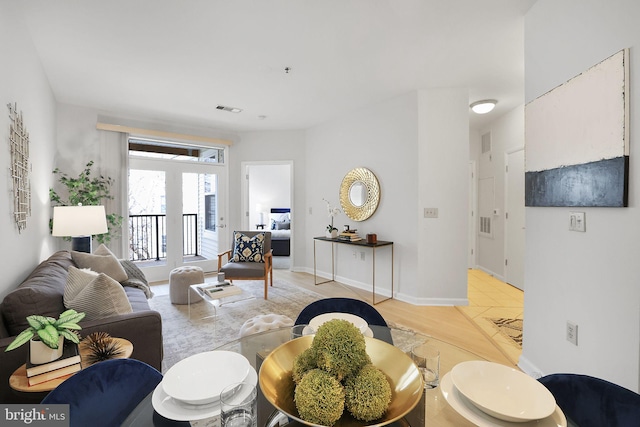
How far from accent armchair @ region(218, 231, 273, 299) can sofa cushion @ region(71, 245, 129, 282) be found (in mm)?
1218

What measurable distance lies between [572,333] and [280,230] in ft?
20.7

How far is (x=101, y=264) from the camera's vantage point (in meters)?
3.02

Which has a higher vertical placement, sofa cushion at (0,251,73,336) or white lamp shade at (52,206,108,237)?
white lamp shade at (52,206,108,237)

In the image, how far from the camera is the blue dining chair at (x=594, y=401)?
0.87m

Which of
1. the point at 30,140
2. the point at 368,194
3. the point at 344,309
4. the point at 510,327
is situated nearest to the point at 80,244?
the point at 30,140

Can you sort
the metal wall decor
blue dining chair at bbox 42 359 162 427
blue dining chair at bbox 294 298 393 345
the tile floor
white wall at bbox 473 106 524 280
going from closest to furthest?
1. blue dining chair at bbox 42 359 162 427
2. blue dining chair at bbox 294 298 393 345
3. the metal wall decor
4. the tile floor
5. white wall at bbox 473 106 524 280

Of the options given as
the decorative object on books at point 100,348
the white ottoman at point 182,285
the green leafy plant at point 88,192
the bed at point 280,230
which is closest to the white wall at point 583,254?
the decorative object on books at point 100,348

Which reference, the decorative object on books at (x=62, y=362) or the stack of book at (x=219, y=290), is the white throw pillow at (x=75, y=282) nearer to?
the decorative object on books at (x=62, y=362)

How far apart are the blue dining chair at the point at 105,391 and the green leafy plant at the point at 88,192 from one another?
354cm

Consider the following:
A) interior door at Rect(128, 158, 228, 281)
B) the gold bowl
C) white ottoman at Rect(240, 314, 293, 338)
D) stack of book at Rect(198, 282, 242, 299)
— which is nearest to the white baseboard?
white ottoman at Rect(240, 314, 293, 338)

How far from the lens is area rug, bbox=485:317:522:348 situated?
2.86 m

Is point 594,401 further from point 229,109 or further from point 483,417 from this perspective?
point 229,109

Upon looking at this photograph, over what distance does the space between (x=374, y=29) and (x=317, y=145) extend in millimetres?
2952

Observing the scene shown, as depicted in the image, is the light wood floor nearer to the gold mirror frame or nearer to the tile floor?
the tile floor
